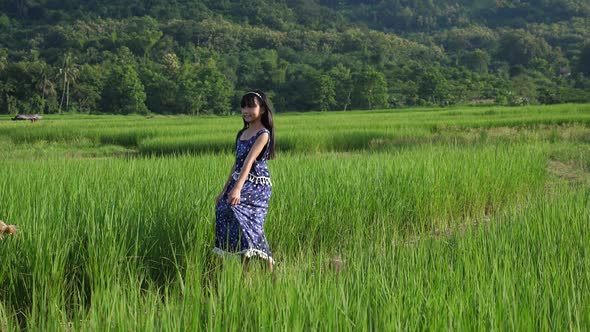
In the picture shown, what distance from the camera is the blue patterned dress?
2900 millimetres

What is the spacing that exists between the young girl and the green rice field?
13 centimetres

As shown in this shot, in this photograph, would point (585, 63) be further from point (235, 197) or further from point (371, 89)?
point (235, 197)

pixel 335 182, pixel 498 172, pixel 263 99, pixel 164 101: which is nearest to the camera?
pixel 263 99

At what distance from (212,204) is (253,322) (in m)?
1.99

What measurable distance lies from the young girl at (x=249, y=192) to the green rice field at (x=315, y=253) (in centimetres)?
13

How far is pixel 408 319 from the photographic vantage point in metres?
1.62

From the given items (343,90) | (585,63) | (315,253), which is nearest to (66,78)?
(343,90)

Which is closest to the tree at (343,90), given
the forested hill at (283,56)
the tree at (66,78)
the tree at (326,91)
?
the forested hill at (283,56)

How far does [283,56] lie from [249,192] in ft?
231

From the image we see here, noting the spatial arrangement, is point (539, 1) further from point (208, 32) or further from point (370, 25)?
point (208, 32)

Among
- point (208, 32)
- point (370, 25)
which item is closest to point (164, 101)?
point (208, 32)

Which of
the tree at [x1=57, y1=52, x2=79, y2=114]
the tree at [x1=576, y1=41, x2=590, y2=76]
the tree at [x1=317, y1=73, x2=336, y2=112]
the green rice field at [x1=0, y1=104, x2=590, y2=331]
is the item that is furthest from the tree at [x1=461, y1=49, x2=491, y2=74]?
the green rice field at [x1=0, y1=104, x2=590, y2=331]

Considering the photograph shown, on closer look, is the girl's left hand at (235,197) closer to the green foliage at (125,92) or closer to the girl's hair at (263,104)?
the girl's hair at (263,104)

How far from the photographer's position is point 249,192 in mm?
2996
